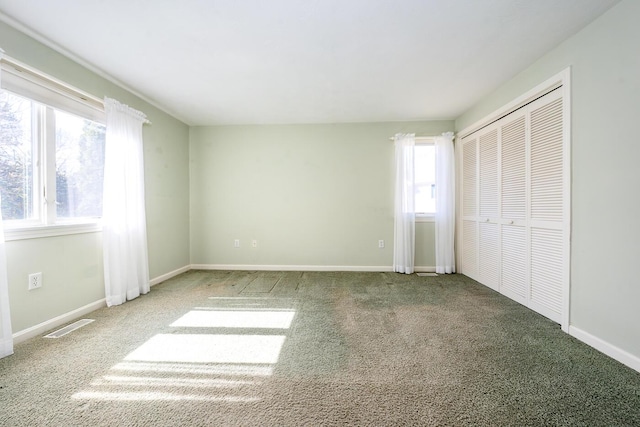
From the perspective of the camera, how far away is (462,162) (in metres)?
4.16

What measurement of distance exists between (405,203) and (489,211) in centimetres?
116

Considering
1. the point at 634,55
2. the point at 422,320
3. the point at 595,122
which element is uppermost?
the point at 634,55

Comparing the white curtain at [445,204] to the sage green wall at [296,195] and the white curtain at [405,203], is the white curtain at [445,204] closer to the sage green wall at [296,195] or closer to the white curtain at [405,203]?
the sage green wall at [296,195]

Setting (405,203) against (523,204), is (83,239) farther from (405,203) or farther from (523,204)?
(523,204)

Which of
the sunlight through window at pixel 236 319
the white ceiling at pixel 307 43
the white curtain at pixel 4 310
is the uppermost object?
the white ceiling at pixel 307 43

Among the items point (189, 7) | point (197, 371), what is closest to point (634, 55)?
point (189, 7)

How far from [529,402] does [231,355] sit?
6.05 feet

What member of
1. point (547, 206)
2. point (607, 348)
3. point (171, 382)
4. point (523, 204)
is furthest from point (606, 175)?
point (171, 382)

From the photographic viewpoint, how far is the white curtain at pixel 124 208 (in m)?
2.87

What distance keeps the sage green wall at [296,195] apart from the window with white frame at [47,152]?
1808mm

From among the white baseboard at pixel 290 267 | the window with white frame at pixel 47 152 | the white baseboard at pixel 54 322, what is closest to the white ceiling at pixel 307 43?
the window with white frame at pixel 47 152

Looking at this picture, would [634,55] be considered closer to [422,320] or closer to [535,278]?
[535,278]

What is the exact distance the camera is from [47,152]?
2389 millimetres

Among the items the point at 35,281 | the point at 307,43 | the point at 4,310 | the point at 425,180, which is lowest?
the point at 4,310
